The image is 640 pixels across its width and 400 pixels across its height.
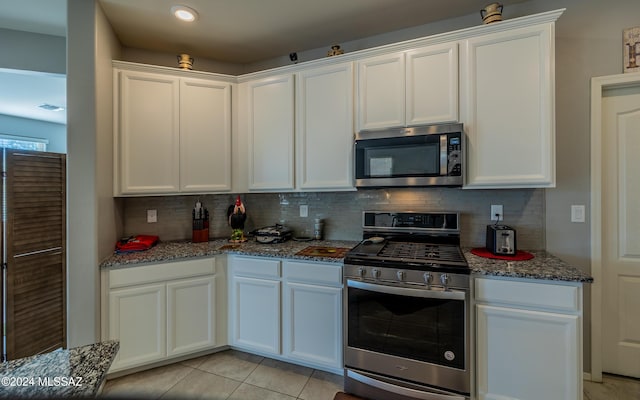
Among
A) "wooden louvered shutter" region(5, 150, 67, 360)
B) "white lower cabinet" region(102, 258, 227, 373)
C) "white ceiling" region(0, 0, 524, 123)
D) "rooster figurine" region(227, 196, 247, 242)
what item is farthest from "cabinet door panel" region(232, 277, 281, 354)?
"white ceiling" region(0, 0, 524, 123)

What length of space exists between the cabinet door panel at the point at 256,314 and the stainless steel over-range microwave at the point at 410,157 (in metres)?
1.10

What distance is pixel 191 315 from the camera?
7.56ft

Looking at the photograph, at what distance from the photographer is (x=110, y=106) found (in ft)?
7.47

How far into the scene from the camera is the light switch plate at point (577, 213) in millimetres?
2055

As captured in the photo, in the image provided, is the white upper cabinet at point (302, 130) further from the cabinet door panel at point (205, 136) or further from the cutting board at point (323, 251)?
the cutting board at point (323, 251)

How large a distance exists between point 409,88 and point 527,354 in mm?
1838

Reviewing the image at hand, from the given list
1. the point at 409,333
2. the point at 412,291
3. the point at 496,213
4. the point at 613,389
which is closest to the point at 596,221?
the point at 496,213

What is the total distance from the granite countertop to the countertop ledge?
1.42 meters

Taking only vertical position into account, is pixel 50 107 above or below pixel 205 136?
above

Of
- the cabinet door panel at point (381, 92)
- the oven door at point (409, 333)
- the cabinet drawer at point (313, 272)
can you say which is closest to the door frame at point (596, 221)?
the oven door at point (409, 333)

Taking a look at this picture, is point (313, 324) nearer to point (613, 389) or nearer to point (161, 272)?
point (161, 272)

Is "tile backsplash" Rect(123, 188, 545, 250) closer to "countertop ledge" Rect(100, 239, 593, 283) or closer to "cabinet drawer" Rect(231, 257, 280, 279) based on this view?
"countertop ledge" Rect(100, 239, 593, 283)

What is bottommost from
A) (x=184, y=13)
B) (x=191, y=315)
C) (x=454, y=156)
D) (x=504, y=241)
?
(x=191, y=315)

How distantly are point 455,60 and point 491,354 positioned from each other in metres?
1.90
